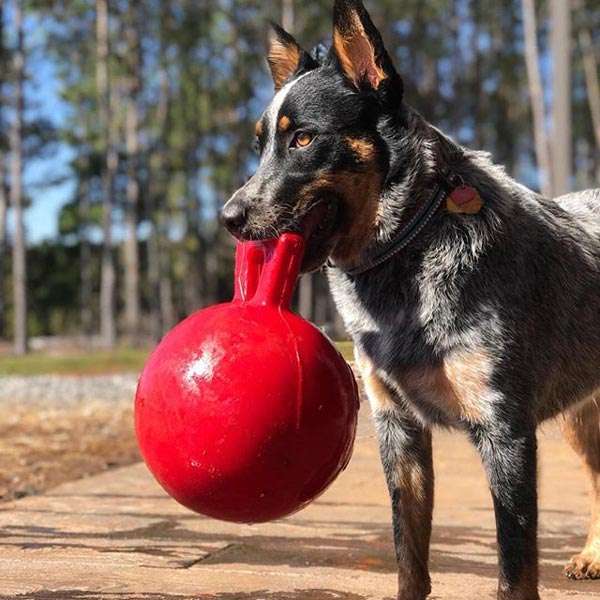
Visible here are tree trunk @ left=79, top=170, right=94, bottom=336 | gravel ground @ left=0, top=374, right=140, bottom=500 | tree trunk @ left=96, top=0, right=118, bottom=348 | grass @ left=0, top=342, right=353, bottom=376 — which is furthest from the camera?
tree trunk @ left=79, top=170, right=94, bottom=336

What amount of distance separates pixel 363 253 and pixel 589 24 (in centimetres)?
4357

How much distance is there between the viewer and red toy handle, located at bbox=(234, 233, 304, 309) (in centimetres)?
359

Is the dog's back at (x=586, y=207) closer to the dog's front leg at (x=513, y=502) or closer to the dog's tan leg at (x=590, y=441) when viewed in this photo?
the dog's tan leg at (x=590, y=441)

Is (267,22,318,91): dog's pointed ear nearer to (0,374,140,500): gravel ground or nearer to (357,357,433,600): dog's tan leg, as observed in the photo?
(357,357,433,600): dog's tan leg

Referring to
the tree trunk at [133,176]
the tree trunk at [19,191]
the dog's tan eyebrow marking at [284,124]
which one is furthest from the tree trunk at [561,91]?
the tree trunk at [133,176]

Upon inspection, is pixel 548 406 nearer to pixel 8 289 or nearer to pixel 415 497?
pixel 415 497

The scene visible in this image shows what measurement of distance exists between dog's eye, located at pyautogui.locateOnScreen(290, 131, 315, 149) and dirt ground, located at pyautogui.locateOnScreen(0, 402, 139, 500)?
3.62 meters

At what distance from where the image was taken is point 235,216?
11.8 ft

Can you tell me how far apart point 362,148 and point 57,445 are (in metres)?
6.09

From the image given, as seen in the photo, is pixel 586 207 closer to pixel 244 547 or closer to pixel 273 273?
pixel 273 273

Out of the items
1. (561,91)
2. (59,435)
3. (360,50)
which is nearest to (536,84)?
(561,91)

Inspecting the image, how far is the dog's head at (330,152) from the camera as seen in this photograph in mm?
3596

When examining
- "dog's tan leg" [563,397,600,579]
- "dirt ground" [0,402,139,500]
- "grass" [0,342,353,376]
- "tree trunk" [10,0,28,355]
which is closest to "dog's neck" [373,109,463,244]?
"dog's tan leg" [563,397,600,579]

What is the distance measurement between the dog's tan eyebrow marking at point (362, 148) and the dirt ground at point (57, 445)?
370 centimetres
